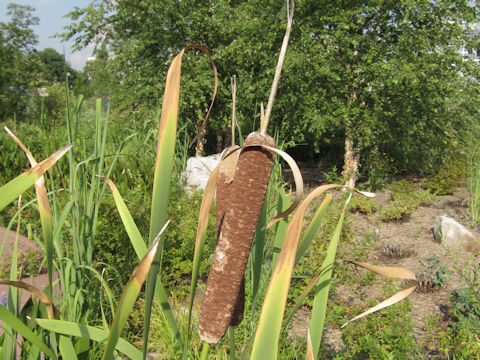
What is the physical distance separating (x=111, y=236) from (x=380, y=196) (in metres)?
4.71

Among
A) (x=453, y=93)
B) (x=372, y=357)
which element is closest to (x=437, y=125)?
(x=453, y=93)

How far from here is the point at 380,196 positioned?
6.41 metres

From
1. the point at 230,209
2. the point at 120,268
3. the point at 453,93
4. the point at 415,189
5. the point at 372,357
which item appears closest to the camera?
the point at 230,209

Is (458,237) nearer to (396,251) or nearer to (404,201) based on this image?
(396,251)

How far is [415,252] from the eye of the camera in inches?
168

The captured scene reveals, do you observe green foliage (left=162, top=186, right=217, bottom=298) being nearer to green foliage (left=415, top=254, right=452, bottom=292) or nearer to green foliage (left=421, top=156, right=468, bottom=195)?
green foliage (left=415, top=254, right=452, bottom=292)

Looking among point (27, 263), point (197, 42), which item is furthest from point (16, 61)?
point (27, 263)

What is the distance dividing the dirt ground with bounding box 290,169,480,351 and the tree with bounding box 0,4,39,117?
608 centimetres

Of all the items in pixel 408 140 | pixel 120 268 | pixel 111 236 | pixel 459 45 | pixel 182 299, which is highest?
pixel 459 45

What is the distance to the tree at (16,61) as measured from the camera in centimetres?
788

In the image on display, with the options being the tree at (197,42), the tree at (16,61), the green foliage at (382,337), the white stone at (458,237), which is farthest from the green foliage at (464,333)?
the tree at (16,61)

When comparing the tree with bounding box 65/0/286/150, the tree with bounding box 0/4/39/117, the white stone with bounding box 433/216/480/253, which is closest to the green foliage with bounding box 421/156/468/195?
the white stone with bounding box 433/216/480/253

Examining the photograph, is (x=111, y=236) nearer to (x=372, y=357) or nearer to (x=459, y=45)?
(x=372, y=357)

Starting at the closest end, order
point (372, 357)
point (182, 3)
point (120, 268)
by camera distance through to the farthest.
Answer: point (372, 357) → point (120, 268) → point (182, 3)
